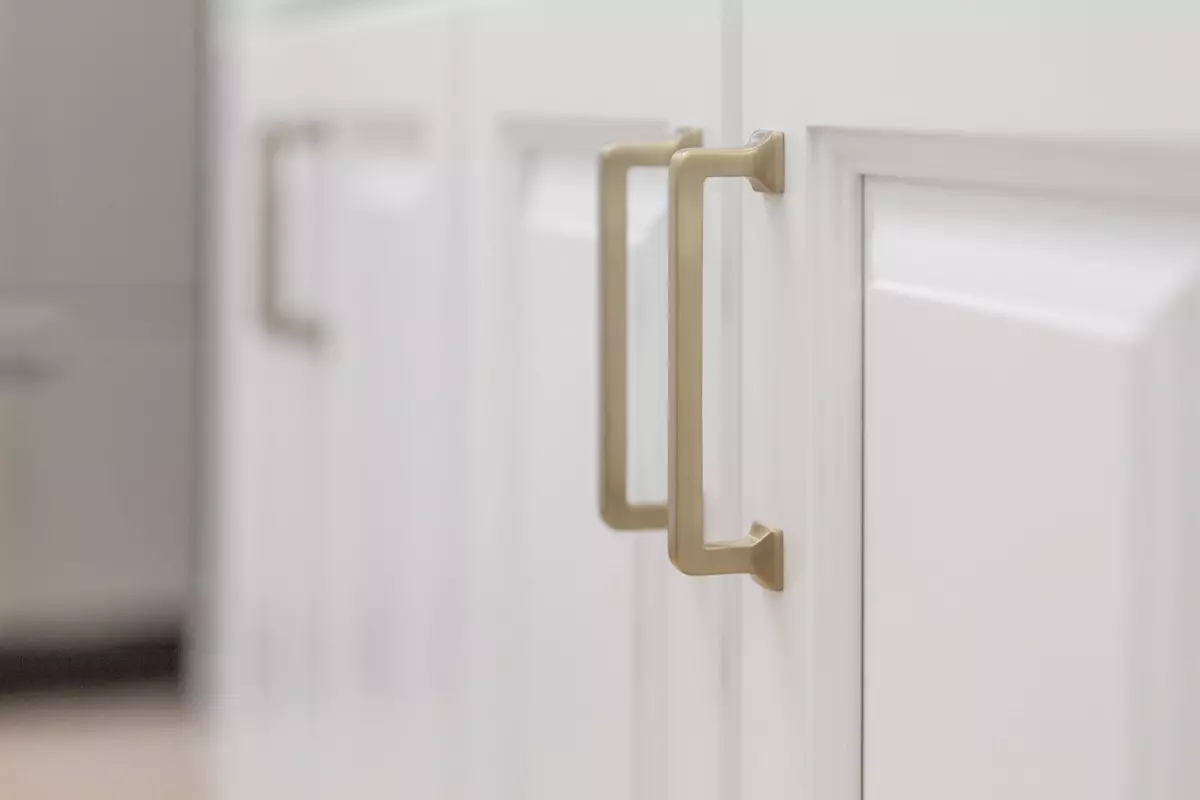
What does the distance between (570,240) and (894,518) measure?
10.2 inches

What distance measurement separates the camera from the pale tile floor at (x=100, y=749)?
1.83 metres

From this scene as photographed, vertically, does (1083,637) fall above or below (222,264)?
below

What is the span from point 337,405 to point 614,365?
0.48 metres

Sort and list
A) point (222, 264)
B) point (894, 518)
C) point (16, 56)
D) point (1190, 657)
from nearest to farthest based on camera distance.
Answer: point (1190, 657) → point (894, 518) → point (222, 264) → point (16, 56)

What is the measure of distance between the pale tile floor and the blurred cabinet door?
624mm

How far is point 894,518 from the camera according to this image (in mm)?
387

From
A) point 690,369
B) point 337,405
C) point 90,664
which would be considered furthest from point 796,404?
point 90,664

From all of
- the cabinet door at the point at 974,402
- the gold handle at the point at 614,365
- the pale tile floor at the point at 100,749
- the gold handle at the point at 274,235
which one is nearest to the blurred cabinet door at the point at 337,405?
A: the gold handle at the point at 274,235

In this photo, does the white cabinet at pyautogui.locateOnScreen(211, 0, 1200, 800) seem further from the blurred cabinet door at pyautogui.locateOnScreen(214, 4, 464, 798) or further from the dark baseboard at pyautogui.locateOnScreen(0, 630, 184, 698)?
the dark baseboard at pyautogui.locateOnScreen(0, 630, 184, 698)

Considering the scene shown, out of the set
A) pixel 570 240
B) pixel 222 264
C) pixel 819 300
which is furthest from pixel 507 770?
pixel 222 264

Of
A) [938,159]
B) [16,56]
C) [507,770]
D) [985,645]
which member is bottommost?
[507,770]

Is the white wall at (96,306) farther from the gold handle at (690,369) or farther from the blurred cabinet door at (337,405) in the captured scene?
the gold handle at (690,369)

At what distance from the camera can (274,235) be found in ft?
3.42

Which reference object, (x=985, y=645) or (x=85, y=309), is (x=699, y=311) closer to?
(x=985, y=645)
